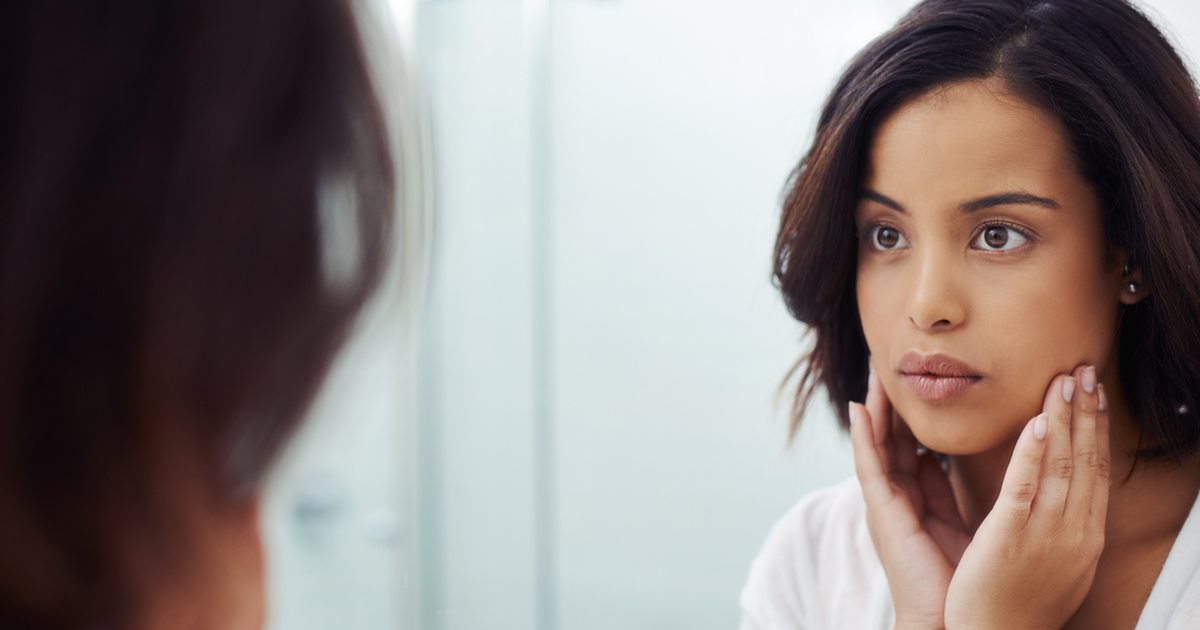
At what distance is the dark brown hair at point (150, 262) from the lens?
220 mm

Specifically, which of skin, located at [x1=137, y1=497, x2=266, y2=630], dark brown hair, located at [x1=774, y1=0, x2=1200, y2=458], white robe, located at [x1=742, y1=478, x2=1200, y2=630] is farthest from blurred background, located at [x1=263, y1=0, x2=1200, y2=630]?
skin, located at [x1=137, y1=497, x2=266, y2=630]

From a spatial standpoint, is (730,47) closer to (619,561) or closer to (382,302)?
(619,561)

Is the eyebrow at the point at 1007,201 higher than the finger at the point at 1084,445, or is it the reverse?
the eyebrow at the point at 1007,201

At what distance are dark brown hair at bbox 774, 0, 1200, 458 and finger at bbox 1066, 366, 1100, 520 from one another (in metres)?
0.08

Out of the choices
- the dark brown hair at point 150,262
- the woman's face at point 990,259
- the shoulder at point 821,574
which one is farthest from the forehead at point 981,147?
the dark brown hair at point 150,262

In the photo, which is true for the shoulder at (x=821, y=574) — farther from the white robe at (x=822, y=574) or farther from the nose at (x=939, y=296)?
the nose at (x=939, y=296)

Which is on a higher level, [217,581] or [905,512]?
[217,581]

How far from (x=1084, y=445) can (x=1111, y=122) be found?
0.78 ft

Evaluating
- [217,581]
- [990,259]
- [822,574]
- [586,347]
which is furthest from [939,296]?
[586,347]

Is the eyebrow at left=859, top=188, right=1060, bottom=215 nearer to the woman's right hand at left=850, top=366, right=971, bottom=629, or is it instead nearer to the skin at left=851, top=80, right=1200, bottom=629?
the skin at left=851, top=80, right=1200, bottom=629

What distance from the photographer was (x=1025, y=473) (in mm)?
589

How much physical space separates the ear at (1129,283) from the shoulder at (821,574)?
0.31 metres

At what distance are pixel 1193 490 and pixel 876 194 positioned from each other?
0.35 metres

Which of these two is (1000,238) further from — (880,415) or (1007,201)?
(880,415)
